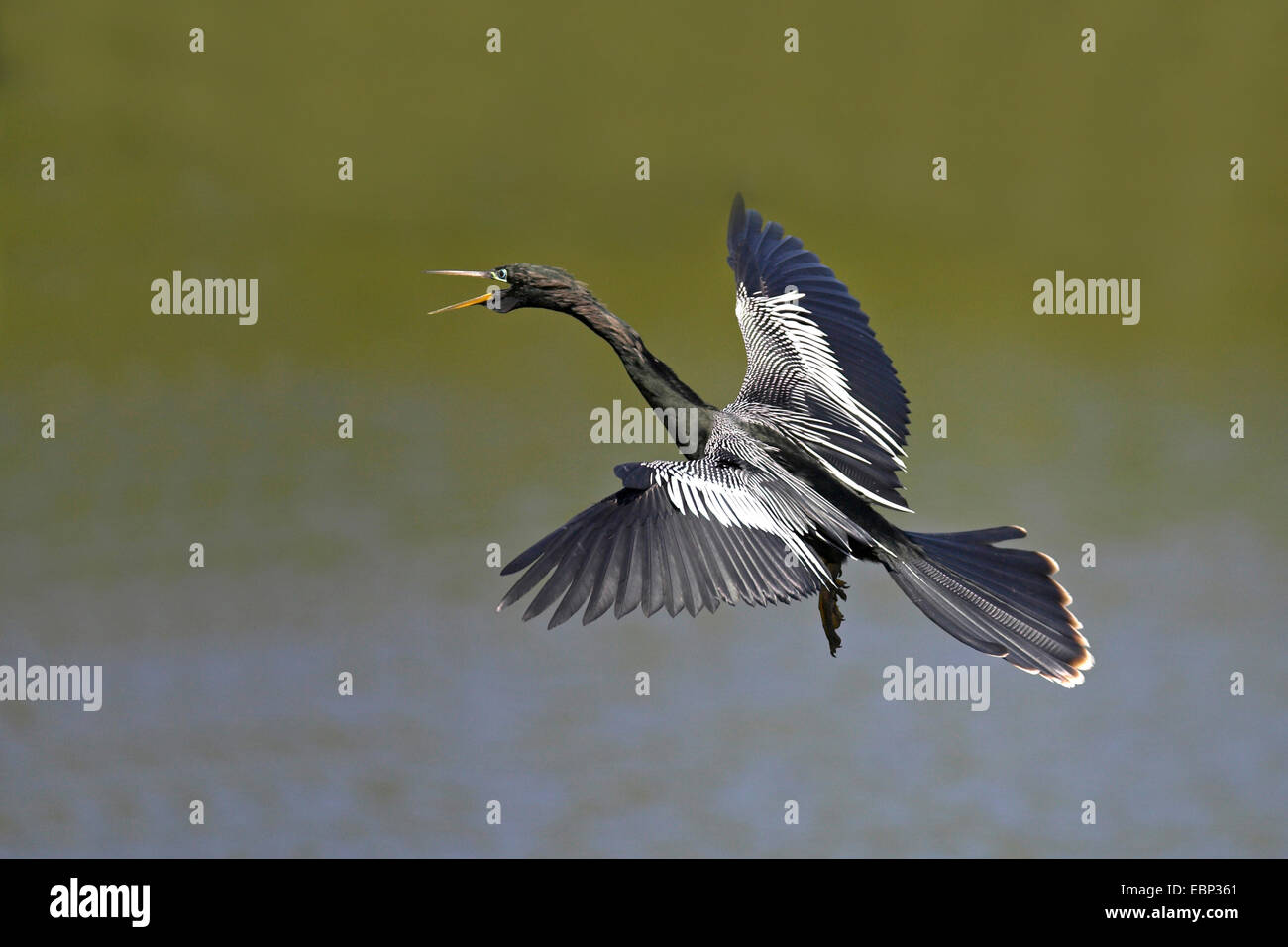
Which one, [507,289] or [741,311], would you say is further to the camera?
[741,311]

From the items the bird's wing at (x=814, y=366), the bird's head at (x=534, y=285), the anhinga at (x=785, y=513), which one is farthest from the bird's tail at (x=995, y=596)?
the bird's head at (x=534, y=285)

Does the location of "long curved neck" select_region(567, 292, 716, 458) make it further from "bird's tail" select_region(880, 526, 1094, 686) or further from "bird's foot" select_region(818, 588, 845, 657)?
"bird's tail" select_region(880, 526, 1094, 686)

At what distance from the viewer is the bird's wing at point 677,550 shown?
158 inches

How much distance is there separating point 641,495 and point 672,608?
0.38m

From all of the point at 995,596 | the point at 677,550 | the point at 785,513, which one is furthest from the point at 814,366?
the point at 677,550

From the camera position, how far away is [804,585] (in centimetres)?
413

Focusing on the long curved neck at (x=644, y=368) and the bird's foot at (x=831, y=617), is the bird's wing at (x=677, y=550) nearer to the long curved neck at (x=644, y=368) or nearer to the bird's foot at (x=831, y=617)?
the bird's foot at (x=831, y=617)

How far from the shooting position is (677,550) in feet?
13.5

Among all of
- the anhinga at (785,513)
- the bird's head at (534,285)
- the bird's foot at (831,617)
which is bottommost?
the bird's foot at (831,617)

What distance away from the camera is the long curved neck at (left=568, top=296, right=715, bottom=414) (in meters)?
4.85

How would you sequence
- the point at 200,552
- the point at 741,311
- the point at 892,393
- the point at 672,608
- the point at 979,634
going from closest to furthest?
the point at 672,608 < the point at 979,634 < the point at 892,393 < the point at 741,311 < the point at 200,552

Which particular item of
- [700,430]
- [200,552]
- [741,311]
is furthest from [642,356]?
[200,552]

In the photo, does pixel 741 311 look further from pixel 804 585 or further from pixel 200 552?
pixel 200 552

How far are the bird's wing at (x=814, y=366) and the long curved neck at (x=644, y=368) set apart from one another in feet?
0.56
